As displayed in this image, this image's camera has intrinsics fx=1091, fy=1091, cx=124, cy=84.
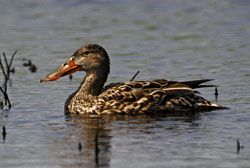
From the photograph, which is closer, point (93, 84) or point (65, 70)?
point (93, 84)

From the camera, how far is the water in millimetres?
11938

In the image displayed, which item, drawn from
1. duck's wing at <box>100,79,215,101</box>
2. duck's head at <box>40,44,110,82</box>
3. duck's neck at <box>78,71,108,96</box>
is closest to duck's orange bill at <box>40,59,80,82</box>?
duck's head at <box>40,44,110,82</box>

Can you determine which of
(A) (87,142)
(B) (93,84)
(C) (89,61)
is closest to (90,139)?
(A) (87,142)

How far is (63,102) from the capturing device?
15383 mm

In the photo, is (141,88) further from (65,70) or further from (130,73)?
(130,73)

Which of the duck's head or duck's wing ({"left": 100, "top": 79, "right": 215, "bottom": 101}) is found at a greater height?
the duck's head

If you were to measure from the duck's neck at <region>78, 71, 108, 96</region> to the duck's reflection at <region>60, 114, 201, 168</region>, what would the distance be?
62cm

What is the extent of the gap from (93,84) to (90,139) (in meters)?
2.46

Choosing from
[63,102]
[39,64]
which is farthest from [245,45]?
[63,102]

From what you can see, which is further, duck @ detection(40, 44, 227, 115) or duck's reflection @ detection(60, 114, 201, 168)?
duck @ detection(40, 44, 227, 115)

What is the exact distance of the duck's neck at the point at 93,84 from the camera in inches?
598

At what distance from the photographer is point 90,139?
507 inches

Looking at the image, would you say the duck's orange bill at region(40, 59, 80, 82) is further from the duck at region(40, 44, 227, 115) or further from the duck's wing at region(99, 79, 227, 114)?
the duck's wing at region(99, 79, 227, 114)

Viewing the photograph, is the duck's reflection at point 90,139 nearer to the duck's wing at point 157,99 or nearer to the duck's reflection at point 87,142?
the duck's reflection at point 87,142
